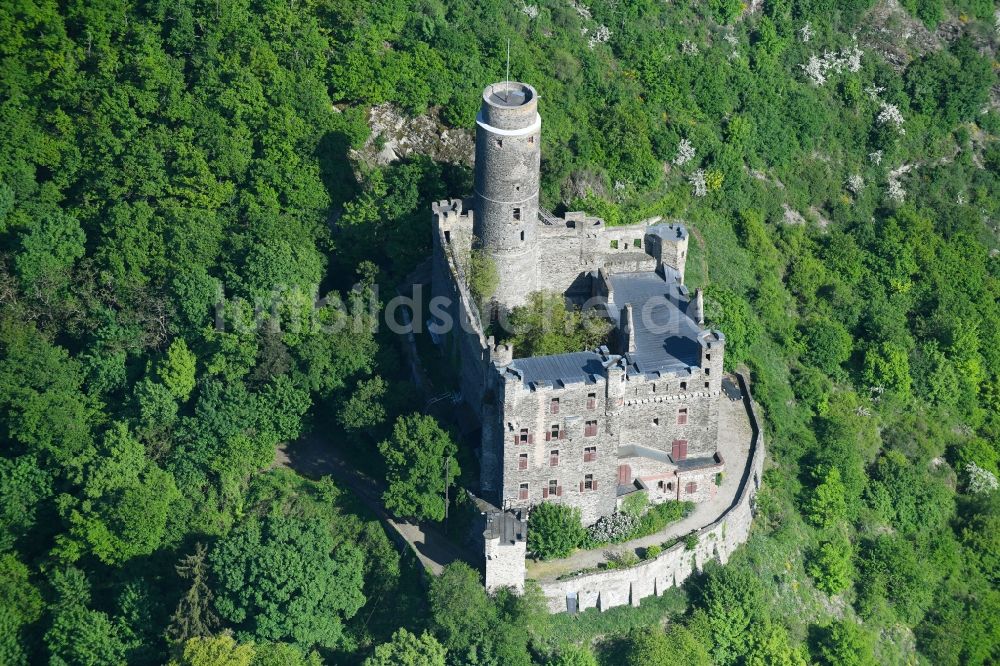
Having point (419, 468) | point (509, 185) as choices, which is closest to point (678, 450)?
point (419, 468)

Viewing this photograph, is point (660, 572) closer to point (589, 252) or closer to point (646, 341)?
point (646, 341)

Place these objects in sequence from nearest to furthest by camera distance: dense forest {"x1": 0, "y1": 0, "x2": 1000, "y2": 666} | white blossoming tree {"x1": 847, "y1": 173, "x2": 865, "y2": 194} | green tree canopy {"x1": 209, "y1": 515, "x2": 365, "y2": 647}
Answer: green tree canopy {"x1": 209, "y1": 515, "x2": 365, "y2": 647} < dense forest {"x1": 0, "y1": 0, "x2": 1000, "y2": 666} < white blossoming tree {"x1": 847, "y1": 173, "x2": 865, "y2": 194}

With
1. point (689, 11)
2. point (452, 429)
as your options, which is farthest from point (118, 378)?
point (689, 11)

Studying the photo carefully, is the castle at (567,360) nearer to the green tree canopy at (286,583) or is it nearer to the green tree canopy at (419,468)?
the green tree canopy at (419,468)

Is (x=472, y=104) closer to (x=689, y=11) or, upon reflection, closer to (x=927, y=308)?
(x=689, y=11)

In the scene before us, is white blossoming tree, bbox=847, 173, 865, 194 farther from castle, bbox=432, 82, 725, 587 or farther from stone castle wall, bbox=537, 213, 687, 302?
stone castle wall, bbox=537, 213, 687, 302

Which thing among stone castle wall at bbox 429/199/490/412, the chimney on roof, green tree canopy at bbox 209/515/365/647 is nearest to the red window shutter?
the chimney on roof
